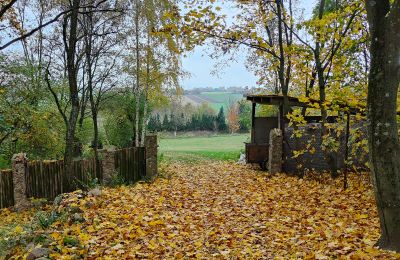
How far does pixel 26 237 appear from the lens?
652cm

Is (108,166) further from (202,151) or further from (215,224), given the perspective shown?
(202,151)

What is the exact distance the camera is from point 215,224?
7.47m

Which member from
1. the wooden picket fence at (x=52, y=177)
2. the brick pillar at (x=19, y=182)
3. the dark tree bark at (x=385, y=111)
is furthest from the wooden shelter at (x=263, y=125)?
the brick pillar at (x=19, y=182)

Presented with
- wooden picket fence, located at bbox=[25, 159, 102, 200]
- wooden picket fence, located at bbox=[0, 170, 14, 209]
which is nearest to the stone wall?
wooden picket fence, located at bbox=[25, 159, 102, 200]

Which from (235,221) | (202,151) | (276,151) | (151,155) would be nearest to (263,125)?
(276,151)

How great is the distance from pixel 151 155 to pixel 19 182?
14.6ft

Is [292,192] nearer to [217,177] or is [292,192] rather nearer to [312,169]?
[312,169]

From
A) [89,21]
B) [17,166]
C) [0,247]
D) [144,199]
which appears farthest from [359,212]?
[89,21]

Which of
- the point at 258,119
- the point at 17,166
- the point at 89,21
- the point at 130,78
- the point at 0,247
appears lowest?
the point at 0,247

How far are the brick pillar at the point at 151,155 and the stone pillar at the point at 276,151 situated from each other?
4360 mm

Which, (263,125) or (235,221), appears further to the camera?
(263,125)

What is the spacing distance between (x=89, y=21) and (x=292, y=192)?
1030 cm

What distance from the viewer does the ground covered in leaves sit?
5.74m

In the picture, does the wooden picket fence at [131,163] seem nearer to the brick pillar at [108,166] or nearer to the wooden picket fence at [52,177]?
the brick pillar at [108,166]
